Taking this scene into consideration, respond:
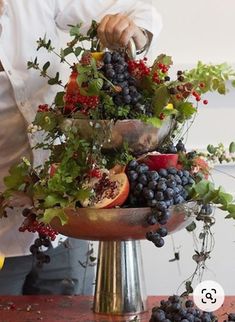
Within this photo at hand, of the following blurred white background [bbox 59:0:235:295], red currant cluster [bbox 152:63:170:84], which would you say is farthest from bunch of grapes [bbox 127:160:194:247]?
blurred white background [bbox 59:0:235:295]

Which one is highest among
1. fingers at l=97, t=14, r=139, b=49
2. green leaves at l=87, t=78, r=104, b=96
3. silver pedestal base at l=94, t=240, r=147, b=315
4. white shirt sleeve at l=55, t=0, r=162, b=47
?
white shirt sleeve at l=55, t=0, r=162, b=47

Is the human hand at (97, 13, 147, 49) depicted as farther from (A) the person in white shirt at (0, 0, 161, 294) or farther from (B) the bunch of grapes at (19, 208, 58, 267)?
(B) the bunch of grapes at (19, 208, 58, 267)

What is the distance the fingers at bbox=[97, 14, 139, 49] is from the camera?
3.44 ft

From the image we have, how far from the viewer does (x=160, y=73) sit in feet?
3.23

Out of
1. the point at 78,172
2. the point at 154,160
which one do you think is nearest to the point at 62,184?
the point at 78,172

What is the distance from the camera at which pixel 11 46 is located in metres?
1.28

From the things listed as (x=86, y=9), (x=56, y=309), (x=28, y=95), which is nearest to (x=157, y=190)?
(x=56, y=309)

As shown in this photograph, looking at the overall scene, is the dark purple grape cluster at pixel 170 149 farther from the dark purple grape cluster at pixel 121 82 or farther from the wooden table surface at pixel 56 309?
the wooden table surface at pixel 56 309

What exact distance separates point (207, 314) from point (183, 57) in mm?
950

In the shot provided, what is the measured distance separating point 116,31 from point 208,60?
2.50ft

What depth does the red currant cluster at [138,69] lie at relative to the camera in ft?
3.24

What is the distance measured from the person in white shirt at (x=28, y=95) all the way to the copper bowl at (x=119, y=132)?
0.89 ft

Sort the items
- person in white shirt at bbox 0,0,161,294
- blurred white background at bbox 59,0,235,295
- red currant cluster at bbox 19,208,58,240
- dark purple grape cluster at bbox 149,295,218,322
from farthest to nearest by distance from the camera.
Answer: blurred white background at bbox 59,0,235,295 → person in white shirt at bbox 0,0,161,294 → red currant cluster at bbox 19,208,58,240 → dark purple grape cluster at bbox 149,295,218,322

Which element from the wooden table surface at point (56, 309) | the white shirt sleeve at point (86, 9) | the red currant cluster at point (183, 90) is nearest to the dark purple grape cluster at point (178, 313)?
the wooden table surface at point (56, 309)
